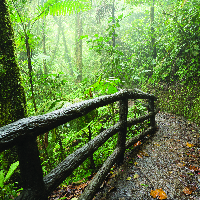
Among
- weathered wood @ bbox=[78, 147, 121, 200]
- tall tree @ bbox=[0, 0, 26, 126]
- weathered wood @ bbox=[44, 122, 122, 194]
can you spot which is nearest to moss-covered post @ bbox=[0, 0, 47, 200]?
tall tree @ bbox=[0, 0, 26, 126]

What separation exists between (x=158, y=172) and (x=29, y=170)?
2.04m

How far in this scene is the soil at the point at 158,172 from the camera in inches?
70.6

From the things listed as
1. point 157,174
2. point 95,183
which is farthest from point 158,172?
point 95,183

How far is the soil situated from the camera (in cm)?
179

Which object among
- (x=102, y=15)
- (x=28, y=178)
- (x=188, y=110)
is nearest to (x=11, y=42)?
(x=28, y=178)

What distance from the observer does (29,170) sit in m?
0.95

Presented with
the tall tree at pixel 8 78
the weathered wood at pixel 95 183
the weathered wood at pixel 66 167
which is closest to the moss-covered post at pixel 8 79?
the tall tree at pixel 8 78

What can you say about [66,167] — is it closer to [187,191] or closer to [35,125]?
[35,125]

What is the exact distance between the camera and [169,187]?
1.96m

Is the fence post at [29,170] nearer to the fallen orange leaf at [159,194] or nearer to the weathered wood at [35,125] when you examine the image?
the weathered wood at [35,125]

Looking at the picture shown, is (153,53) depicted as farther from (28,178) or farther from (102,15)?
(28,178)

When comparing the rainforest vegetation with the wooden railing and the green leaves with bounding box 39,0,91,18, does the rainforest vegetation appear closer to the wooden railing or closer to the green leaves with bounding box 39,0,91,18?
the green leaves with bounding box 39,0,91,18

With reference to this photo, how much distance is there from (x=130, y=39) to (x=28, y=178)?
481 inches

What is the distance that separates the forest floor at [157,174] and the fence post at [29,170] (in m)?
1.00
